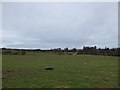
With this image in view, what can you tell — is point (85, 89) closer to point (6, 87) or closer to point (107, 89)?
point (107, 89)

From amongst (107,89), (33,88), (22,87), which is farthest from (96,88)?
(22,87)

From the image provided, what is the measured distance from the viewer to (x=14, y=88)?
798cm

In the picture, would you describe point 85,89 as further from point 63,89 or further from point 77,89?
point 63,89

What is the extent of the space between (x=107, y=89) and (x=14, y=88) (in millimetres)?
6241

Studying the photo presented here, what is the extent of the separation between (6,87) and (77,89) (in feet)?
16.0

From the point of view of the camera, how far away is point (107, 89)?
7891 mm

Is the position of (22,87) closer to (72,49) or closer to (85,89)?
(85,89)

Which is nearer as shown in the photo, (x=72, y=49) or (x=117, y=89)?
(x=117, y=89)

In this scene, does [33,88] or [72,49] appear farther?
[72,49]

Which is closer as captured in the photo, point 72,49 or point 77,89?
point 77,89

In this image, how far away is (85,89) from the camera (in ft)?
25.7

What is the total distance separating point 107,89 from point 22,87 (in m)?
5.78

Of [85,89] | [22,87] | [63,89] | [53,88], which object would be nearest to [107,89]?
[85,89]

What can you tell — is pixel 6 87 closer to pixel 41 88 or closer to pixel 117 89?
pixel 41 88
